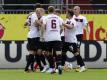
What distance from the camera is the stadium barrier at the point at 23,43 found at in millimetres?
23156

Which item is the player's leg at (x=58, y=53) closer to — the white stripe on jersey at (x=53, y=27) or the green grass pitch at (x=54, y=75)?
the white stripe on jersey at (x=53, y=27)

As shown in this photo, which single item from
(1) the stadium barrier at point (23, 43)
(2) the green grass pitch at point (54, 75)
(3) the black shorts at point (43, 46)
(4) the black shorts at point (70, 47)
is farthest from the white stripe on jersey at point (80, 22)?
(3) the black shorts at point (43, 46)

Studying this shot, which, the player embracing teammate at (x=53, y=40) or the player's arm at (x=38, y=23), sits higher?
the player's arm at (x=38, y=23)

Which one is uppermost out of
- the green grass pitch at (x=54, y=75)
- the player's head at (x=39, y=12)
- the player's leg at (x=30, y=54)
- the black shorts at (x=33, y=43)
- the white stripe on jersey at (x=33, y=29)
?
the player's head at (x=39, y=12)

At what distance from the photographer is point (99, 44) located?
915 inches

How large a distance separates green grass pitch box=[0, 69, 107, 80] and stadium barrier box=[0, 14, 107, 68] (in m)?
1.32

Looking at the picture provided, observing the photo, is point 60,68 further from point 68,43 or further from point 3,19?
point 3,19

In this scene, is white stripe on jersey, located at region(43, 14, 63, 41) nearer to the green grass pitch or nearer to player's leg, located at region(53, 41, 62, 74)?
player's leg, located at region(53, 41, 62, 74)

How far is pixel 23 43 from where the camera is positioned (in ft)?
75.9

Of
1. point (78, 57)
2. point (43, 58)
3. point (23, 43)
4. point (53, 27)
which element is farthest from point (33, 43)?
point (23, 43)

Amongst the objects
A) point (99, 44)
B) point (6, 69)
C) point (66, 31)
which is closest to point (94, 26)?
point (99, 44)

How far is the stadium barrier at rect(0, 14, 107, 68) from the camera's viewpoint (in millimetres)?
23156

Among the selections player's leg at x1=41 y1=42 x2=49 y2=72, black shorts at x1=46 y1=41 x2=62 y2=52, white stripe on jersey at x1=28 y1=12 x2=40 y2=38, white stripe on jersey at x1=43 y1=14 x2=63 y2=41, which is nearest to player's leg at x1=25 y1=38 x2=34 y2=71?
white stripe on jersey at x1=28 y1=12 x2=40 y2=38

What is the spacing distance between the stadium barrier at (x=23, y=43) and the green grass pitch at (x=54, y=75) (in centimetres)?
132
